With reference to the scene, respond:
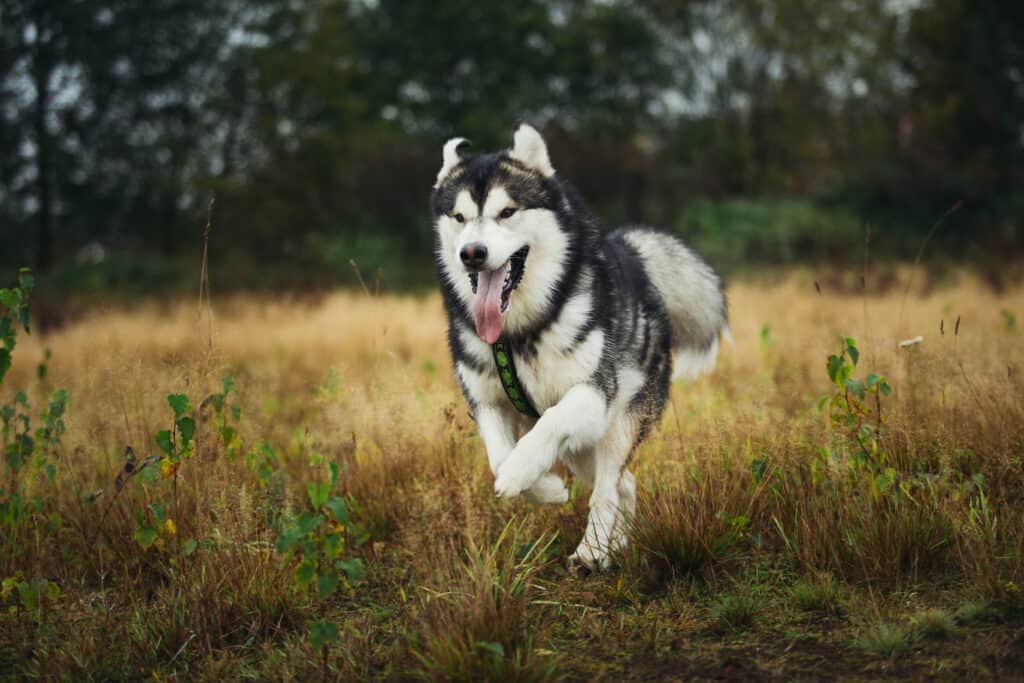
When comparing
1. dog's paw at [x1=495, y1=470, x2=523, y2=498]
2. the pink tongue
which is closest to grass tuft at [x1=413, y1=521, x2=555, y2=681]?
dog's paw at [x1=495, y1=470, x2=523, y2=498]

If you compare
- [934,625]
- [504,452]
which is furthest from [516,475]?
[934,625]

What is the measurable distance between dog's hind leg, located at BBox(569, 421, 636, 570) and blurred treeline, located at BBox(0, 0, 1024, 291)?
10219 mm

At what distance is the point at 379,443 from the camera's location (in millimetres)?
4645

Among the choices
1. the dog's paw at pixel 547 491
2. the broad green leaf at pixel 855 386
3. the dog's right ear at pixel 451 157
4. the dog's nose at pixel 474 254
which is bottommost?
the dog's paw at pixel 547 491

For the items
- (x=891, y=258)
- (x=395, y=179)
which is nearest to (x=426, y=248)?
(x=395, y=179)

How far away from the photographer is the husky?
353cm

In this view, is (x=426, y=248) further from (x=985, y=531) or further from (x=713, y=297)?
(x=985, y=531)

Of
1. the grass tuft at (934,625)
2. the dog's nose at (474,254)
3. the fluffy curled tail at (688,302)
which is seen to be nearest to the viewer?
the grass tuft at (934,625)

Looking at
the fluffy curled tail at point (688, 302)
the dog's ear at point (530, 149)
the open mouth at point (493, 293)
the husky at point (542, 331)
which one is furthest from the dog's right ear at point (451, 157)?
the fluffy curled tail at point (688, 302)

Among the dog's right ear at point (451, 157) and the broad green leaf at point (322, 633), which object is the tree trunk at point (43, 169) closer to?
the dog's right ear at point (451, 157)

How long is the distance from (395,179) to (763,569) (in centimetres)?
1952

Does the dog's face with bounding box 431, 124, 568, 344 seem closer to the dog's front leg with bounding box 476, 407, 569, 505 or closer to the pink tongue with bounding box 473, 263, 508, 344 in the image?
the pink tongue with bounding box 473, 263, 508, 344

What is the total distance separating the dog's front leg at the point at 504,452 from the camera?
3.51 metres

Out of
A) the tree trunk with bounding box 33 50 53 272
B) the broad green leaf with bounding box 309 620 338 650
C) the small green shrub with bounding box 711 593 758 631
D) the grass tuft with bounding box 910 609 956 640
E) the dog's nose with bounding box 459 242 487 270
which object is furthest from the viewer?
the tree trunk with bounding box 33 50 53 272
